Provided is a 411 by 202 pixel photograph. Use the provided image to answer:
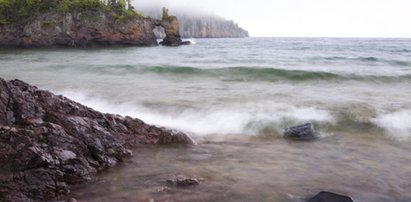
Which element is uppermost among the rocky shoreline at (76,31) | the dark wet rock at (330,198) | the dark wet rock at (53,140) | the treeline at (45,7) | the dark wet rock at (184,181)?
the treeline at (45,7)

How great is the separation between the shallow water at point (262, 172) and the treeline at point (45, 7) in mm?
49983

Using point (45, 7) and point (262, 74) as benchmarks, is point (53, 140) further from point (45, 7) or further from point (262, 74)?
point (45, 7)

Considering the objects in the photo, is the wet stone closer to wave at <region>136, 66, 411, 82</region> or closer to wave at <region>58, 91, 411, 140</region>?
wave at <region>58, 91, 411, 140</region>

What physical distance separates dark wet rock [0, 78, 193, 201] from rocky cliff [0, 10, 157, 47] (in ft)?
155

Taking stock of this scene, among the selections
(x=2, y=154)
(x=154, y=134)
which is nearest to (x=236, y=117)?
(x=154, y=134)

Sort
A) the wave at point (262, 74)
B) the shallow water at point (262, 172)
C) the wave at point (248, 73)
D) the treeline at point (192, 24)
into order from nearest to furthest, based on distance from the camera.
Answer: the shallow water at point (262, 172) < the wave at point (262, 74) < the wave at point (248, 73) < the treeline at point (192, 24)

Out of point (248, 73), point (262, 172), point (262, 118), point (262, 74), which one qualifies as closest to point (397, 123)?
point (262, 118)

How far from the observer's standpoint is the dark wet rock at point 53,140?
162 inches

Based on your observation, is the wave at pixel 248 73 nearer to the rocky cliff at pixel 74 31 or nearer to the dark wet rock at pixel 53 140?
the dark wet rock at pixel 53 140

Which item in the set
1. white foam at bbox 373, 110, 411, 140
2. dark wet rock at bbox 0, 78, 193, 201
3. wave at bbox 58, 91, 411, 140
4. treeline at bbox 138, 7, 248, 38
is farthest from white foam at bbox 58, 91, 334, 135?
treeline at bbox 138, 7, 248, 38

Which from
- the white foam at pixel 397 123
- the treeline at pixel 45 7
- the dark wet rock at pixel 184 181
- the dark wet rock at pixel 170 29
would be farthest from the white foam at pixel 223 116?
the dark wet rock at pixel 170 29

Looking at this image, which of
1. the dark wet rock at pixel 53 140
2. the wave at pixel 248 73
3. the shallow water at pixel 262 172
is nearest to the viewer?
the dark wet rock at pixel 53 140

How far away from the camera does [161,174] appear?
489 cm

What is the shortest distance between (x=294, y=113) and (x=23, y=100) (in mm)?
5824
